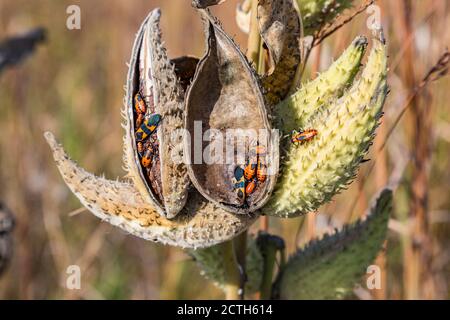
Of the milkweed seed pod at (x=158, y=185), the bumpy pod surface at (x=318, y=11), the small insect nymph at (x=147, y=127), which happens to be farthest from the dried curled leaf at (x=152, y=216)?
the bumpy pod surface at (x=318, y=11)

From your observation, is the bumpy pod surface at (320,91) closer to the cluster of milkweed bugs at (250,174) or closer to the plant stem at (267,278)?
the cluster of milkweed bugs at (250,174)

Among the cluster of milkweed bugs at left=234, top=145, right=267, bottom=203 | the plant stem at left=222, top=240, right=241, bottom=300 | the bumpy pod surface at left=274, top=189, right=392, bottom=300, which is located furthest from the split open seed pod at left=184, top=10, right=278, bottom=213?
the bumpy pod surface at left=274, top=189, right=392, bottom=300

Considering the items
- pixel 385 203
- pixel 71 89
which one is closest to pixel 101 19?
pixel 71 89

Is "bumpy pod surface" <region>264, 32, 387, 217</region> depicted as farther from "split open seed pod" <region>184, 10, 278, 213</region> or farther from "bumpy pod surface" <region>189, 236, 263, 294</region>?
"bumpy pod surface" <region>189, 236, 263, 294</region>

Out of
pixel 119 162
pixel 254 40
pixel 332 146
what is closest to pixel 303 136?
pixel 332 146

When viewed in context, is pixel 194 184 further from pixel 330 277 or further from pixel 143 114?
pixel 330 277

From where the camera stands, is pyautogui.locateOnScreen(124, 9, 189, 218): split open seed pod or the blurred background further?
the blurred background
